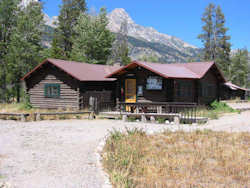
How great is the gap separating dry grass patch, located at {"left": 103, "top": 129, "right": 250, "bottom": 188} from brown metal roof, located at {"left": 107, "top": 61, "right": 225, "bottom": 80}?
9564 mm

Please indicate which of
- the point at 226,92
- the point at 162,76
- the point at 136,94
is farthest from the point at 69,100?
the point at 226,92

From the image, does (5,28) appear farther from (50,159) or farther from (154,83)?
(50,159)

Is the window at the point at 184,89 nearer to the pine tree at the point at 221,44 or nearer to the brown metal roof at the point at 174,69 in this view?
the brown metal roof at the point at 174,69

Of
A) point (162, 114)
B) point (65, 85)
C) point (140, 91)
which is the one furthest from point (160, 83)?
point (65, 85)

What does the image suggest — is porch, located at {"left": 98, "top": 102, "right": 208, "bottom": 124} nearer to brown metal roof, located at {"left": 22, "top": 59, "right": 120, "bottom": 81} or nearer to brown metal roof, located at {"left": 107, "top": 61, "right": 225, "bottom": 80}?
brown metal roof, located at {"left": 107, "top": 61, "right": 225, "bottom": 80}

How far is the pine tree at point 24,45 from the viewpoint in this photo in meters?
36.8

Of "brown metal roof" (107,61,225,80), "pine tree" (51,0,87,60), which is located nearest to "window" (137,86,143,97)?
"brown metal roof" (107,61,225,80)

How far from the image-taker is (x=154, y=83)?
70.6 feet

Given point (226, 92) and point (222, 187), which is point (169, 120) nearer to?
point (222, 187)

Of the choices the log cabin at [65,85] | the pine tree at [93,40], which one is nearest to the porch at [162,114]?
the log cabin at [65,85]

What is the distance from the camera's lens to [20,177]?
660 centimetres

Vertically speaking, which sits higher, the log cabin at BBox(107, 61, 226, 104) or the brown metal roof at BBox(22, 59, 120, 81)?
the brown metal roof at BBox(22, 59, 120, 81)

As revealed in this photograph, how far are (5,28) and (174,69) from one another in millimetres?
26491

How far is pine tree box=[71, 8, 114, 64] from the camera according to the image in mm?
44875
